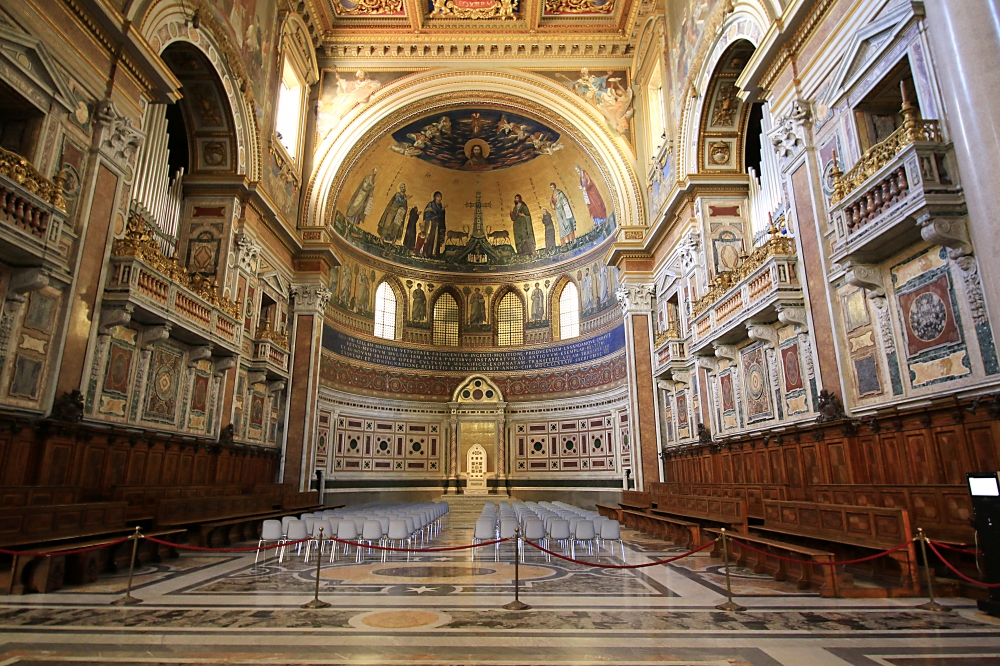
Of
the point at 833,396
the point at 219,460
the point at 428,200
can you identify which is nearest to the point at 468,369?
the point at 428,200

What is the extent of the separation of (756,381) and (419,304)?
20528 mm

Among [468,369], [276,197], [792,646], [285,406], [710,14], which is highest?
[710,14]

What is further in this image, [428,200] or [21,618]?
[428,200]

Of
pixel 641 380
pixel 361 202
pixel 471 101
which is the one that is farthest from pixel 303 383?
pixel 471 101

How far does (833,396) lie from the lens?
1082 cm

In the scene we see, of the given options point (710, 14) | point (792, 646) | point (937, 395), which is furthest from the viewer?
point (710, 14)

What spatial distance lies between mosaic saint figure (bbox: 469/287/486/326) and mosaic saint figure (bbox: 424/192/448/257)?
3207 millimetres

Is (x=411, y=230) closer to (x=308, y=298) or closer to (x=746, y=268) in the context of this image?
(x=308, y=298)

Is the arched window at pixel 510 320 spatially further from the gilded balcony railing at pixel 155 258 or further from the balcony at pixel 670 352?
the gilded balcony railing at pixel 155 258

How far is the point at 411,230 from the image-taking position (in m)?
32.1

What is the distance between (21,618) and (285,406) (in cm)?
1675

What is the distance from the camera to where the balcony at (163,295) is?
12391mm

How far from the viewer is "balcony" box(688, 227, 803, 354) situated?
12.4 metres

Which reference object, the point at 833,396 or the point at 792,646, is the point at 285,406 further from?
the point at 792,646
